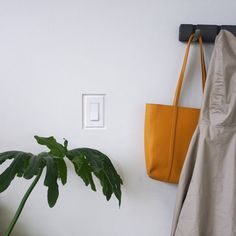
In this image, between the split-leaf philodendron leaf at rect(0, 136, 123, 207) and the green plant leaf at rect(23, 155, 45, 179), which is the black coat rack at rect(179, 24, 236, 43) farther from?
the green plant leaf at rect(23, 155, 45, 179)

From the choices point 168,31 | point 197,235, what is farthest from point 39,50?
point 197,235

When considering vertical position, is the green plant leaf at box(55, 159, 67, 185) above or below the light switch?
below

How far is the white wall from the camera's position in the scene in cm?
77

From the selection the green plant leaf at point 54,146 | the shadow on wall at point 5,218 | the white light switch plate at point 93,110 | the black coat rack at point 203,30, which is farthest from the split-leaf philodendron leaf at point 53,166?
the black coat rack at point 203,30

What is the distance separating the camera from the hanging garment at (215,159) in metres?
0.67

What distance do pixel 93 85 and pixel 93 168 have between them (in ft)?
0.92

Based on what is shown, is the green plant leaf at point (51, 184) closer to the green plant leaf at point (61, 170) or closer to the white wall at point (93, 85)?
the green plant leaf at point (61, 170)

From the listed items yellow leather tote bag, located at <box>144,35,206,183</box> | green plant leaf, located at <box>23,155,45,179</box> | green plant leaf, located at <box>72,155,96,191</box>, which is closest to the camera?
green plant leaf, located at <box>23,155,45,179</box>

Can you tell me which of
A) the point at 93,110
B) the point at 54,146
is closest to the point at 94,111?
the point at 93,110

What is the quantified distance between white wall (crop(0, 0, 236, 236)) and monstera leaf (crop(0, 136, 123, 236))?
148 millimetres

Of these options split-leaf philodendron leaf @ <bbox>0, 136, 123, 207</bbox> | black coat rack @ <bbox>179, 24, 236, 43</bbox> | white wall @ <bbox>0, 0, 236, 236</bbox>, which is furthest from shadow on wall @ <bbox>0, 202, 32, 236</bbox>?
black coat rack @ <bbox>179, 24, 236, 43</bbox>

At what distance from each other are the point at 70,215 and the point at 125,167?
→ 24 cm

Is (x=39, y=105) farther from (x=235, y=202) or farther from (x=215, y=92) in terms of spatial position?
(x=235, y=202)

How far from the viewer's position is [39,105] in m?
0.78
